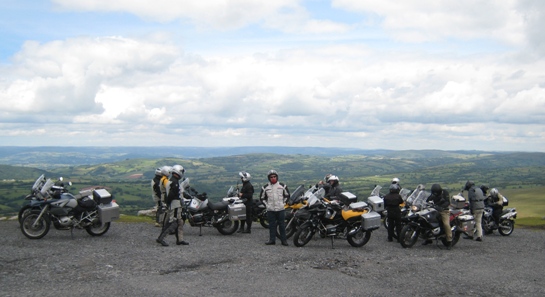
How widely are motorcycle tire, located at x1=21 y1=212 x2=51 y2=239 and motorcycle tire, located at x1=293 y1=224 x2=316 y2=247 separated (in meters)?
8.12

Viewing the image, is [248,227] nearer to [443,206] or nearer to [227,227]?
[227,227]

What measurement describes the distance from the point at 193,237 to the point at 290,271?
6053 mm

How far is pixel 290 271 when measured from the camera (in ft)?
37.0

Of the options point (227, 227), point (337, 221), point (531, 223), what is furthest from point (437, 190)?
point (531, 223)

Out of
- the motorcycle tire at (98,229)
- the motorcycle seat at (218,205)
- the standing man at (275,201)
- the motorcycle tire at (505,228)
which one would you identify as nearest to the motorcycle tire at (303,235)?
the standing man at (275,201)

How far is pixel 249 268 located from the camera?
1148 centimetres

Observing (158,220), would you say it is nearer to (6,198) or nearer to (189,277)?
(189,277)

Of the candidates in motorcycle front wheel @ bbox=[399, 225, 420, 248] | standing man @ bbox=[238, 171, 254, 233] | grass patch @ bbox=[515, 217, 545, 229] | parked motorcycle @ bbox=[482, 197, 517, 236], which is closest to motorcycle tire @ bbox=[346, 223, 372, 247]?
motorcycle front wheel @ bbox=[399, 225, 420, 248]

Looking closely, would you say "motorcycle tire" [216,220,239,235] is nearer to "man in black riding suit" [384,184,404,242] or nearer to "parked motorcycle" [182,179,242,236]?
"parked motorcycle" [182,179,242,236]

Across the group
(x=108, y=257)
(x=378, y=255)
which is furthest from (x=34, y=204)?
(x=378, y=255)

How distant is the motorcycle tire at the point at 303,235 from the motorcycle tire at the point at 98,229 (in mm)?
6849

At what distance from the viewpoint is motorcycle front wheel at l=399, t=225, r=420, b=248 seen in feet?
50.2

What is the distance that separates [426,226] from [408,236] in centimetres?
81

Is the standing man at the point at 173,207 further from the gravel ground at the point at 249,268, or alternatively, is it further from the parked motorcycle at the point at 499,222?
the parked motorcycle at the point at 499,222
